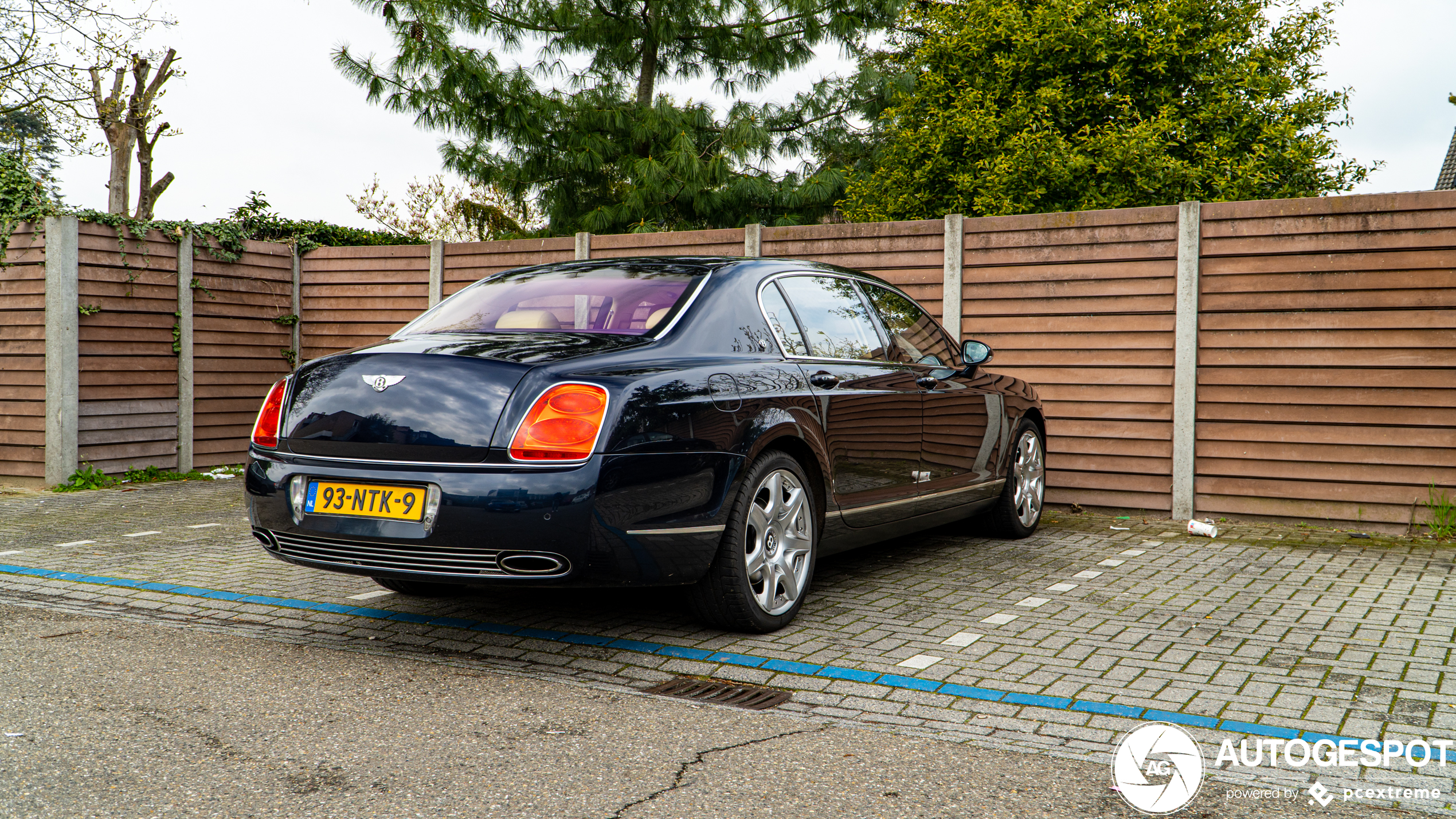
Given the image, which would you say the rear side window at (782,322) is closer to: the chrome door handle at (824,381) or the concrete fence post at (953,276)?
the chrome door handle at (824,381)

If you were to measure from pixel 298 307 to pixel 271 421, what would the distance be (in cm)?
741

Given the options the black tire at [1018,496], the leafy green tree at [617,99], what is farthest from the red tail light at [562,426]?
the leafy green tree at [617,99]

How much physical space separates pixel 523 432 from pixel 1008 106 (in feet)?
44.6

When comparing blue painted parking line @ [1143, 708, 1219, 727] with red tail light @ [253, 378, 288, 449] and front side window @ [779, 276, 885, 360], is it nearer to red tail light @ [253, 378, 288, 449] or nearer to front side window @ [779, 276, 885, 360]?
front side window @ [779, 276, 885, 360]

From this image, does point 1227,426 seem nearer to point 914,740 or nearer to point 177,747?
point 914,740

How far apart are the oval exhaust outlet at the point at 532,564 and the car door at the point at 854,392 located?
141 cm

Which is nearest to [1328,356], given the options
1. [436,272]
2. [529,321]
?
[529,321]

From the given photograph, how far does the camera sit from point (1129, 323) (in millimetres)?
7527

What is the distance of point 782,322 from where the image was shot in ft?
15.2

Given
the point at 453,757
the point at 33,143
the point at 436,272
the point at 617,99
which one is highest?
the point at 33,143

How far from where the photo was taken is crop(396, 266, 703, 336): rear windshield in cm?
427

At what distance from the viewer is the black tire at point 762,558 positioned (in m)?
4.00

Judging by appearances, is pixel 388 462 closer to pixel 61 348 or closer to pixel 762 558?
pixel 762 558

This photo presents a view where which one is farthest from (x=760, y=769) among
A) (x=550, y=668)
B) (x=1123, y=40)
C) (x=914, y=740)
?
(x=1123, y=40)
